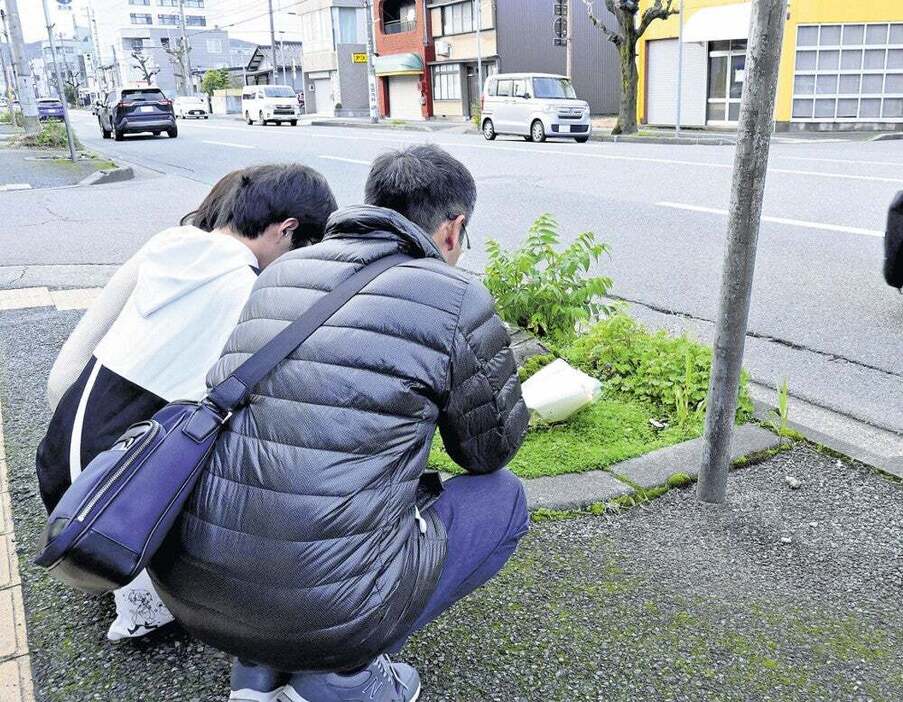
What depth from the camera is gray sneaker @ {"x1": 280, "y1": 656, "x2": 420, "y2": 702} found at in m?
1.94

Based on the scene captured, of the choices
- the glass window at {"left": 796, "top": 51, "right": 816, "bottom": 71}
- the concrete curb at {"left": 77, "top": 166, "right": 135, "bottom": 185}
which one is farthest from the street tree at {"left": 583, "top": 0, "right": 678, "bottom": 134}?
the concrete curb at {"left": 77, "top": 166, "right": 135, "bottom": 185}

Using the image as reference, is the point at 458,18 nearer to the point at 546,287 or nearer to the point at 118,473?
the point at 546,287

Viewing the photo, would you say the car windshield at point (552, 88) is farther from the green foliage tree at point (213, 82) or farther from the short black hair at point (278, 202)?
the green foliage tree at point (213, 82)

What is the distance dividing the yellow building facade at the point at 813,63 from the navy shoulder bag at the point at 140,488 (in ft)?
70.5

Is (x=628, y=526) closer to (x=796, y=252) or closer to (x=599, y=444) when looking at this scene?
(x=599, y=444)

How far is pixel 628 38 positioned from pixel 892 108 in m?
6.87

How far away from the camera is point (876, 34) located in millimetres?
21828

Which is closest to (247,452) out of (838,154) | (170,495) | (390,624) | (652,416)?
(170,495)

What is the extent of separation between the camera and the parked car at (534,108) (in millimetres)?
21484

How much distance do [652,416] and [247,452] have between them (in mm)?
2494

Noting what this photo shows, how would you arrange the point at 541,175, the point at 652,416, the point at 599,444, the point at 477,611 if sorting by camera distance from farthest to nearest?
the point at 541,175
the point at 652,416
the point at 599,444
the point at 477,611

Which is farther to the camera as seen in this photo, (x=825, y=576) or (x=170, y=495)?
(x=825, y=576)

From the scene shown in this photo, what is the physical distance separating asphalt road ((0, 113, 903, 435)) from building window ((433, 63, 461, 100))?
2030 cm

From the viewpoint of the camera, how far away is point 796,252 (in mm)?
7453
